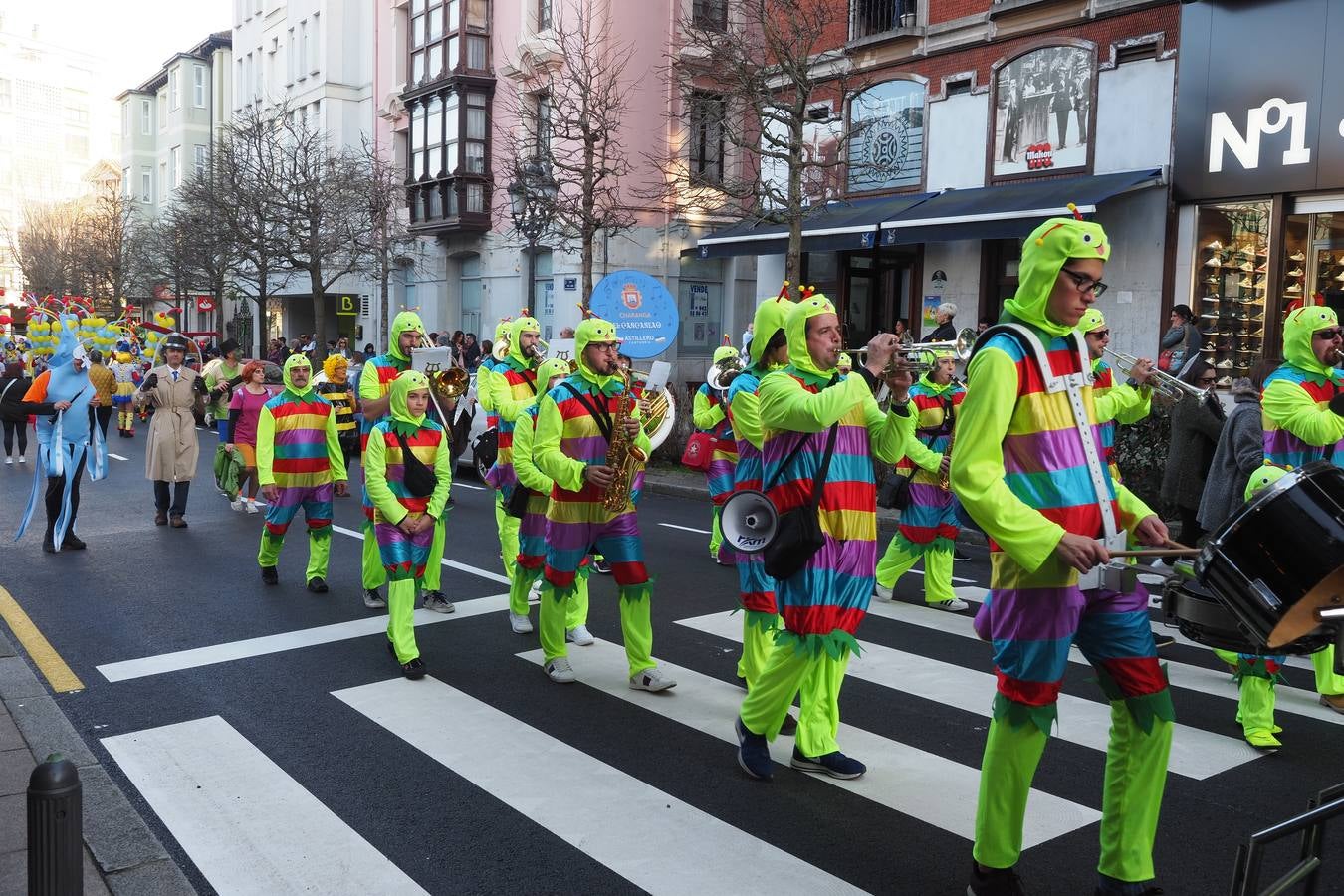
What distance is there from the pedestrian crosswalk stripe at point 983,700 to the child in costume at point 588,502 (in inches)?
50.6

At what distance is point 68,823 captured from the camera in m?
2.96

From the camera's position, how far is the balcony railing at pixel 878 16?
804 inches

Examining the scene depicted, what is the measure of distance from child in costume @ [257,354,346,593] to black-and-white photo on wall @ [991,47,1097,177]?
13.1 m

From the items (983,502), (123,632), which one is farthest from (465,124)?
(983,502)

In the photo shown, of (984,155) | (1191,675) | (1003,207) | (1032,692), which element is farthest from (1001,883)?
(984,155)

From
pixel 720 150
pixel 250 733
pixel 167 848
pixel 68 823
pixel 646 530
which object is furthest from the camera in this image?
pixel 720 150

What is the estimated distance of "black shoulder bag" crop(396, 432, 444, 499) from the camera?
23.2 ft

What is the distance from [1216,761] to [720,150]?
2339 cm

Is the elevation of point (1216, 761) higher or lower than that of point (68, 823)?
lower

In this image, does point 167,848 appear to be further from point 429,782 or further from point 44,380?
point 44,380

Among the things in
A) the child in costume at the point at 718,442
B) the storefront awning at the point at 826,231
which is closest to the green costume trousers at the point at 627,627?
the child in costume at the point at 718,442

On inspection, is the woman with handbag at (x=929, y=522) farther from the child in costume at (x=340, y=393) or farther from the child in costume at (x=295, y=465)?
the child in costume at (x=340, y=393)

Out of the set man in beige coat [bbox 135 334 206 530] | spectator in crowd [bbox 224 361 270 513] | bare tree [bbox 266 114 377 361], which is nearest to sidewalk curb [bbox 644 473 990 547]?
spectator in crowd [bbox 224 361 270 513]

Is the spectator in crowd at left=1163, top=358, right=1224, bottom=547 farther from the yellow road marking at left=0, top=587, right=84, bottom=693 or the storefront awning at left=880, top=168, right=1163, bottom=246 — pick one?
the yellow road marking at left=0, top=587, right=84, bottom=693
